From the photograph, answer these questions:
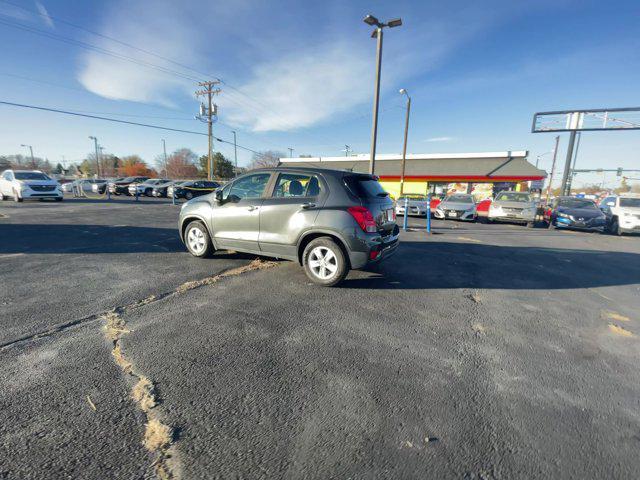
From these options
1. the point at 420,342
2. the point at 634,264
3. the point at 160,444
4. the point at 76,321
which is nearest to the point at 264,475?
the point at 160,444

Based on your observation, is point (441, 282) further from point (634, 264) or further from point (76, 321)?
point (634, 264)

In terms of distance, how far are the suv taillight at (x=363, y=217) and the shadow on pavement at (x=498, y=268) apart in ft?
3.17

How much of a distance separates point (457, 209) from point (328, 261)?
1240 centimetres

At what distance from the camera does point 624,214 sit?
38.8 ft

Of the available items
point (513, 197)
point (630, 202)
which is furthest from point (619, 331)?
point (630, 202)

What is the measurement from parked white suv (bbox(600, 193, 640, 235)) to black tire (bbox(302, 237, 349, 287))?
45.3ft

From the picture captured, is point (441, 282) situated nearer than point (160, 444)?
No

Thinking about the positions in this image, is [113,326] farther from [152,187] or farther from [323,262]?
[152,187]

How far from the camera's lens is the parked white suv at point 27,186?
642 inches

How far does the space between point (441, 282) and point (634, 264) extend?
5601 mm

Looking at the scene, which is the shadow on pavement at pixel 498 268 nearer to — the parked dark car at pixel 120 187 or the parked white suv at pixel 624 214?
the parked white suv at pixel 624 214

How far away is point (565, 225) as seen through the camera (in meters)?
12.5

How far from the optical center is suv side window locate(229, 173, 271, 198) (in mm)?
5137

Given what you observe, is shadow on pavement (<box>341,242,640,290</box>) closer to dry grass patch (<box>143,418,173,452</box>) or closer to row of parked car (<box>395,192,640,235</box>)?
dry grass patch (<box>143,418,173,452</box>)
